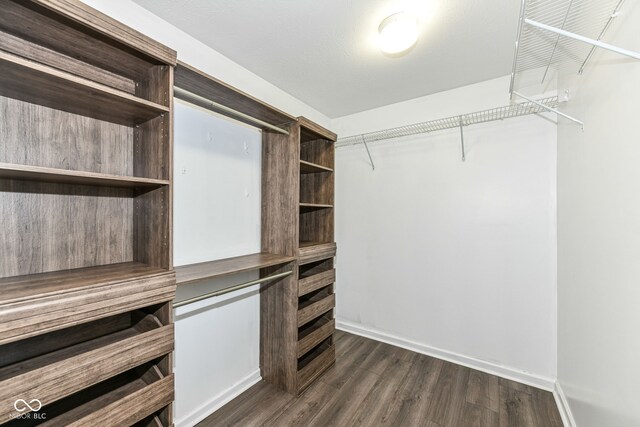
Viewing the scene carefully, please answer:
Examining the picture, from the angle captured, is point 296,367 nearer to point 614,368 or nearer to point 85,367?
point 85,367

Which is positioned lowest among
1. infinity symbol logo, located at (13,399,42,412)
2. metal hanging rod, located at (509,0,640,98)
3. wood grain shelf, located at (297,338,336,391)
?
wood grain shelf, located at (297,338,336,391)

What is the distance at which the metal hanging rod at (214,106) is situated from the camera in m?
1.35

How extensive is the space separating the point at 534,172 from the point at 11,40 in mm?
3044

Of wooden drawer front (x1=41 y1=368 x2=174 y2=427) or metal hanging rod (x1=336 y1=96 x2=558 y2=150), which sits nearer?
wooden drawer front (x1=41 y1=368 x2=174 y2=427)

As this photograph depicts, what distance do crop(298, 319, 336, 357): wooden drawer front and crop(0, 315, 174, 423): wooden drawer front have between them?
106 centimetres

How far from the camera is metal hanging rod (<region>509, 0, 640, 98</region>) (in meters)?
1.12

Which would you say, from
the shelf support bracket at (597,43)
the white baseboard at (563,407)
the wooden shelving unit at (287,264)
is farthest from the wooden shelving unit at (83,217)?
the white baseboard at (563,407)

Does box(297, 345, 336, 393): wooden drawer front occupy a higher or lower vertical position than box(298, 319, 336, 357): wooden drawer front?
lower

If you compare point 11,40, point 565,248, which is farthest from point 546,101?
point 11,40

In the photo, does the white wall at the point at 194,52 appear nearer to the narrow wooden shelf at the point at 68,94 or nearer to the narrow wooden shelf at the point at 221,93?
the narrow wooden shelf at the point at 221,93

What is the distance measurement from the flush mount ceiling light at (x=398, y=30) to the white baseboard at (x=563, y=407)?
247 centimetres

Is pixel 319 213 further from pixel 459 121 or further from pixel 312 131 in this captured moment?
pixel 459 121

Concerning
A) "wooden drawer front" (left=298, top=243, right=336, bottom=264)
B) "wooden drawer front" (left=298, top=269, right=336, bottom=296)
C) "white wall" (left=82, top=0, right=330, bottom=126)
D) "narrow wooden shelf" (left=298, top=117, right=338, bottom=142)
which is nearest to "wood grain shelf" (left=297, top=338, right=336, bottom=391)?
"wooden drawer front" (left=298, top=269, right=336, bottom=296)

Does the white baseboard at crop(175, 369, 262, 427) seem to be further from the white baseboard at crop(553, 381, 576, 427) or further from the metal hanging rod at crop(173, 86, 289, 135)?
the white baseboard at crop(553, 381, 576, 427)
